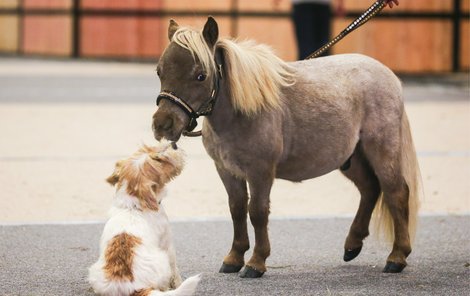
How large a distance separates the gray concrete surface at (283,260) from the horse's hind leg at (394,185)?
0.40 feet

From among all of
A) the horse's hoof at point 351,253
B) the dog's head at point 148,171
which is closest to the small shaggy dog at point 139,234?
the dog's head at point 148,171

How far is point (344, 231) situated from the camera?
25.3 ft

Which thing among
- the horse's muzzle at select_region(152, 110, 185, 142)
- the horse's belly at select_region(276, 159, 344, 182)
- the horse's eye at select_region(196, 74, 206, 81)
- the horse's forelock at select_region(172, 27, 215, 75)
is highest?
the horse's forelock at select_region(172, 27, 215, 75)

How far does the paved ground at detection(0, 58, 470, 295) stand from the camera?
6.12 m

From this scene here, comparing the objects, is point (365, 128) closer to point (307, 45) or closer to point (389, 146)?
point (389, 146)

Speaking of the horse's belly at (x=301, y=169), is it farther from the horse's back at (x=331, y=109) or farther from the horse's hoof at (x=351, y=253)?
the horse's hoof at (x=351, y=253)

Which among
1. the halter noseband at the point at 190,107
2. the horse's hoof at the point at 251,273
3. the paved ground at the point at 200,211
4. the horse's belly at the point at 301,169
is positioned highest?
the halter noseband at the point at 190,107

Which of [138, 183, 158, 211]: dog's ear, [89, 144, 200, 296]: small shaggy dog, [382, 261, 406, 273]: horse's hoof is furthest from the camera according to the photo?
[382, 261, 406, 273]: horse's hoof

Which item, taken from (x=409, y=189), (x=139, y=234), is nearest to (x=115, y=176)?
(x=139, y=234)

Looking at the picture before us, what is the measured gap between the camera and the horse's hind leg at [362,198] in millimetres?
6613

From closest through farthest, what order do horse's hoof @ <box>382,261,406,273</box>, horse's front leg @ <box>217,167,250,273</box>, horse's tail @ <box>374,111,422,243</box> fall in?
horse's front leg @ <box>217,167,250,273</box> → horse's hoof @ <box>382,261,406,273</box> → horse's tail @ <box>374,111,422,243</box>

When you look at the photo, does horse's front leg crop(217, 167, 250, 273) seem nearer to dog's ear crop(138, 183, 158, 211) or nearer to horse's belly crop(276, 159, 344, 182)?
horse's belly crop(276, 159, 344, 182)

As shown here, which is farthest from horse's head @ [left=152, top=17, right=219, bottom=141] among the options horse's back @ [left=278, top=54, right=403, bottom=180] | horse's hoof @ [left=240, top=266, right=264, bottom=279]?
horse's hoof @ [left=240, top=266, right=264, bottom=279]

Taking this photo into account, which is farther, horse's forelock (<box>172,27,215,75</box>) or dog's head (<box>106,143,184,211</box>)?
horse's forelock (<box>172,27,215,75</box>)
